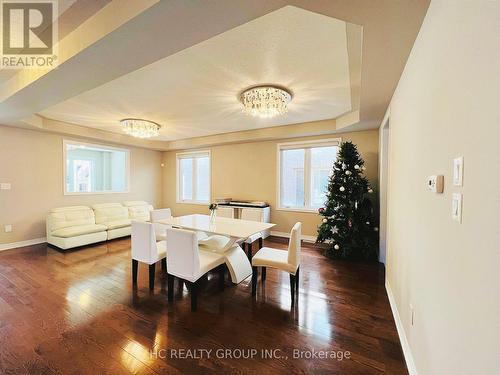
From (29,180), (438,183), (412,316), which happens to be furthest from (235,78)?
(29,180)

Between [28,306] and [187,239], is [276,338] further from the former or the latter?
[28,306]

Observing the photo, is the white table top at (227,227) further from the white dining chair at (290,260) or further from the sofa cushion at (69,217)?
the sofa cushion at (69,217)

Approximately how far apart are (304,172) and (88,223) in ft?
16.0

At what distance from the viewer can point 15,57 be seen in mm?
2271

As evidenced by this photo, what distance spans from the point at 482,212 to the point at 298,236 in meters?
1.82

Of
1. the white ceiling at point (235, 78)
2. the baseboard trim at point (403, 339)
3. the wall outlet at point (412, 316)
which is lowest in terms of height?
the baseboard trim at point (403, 339)

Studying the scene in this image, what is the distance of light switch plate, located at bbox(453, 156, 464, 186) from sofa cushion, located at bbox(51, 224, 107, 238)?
533 centimetres

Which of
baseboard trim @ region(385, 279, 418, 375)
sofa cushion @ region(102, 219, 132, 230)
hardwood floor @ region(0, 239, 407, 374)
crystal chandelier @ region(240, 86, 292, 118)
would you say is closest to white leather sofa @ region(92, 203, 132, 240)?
sofa cushion @ region(102, 219, 132, 230)

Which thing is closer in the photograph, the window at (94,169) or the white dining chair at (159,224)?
the white dining chair at (159,224)

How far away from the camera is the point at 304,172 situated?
Answer: 5.00 metres

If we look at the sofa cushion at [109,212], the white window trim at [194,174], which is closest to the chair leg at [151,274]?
the sofa cushion at [109,212]

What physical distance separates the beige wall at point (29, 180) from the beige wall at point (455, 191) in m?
6.29

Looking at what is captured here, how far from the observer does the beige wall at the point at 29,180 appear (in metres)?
4.15

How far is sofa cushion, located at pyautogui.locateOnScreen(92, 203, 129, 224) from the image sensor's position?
5.02 meters
